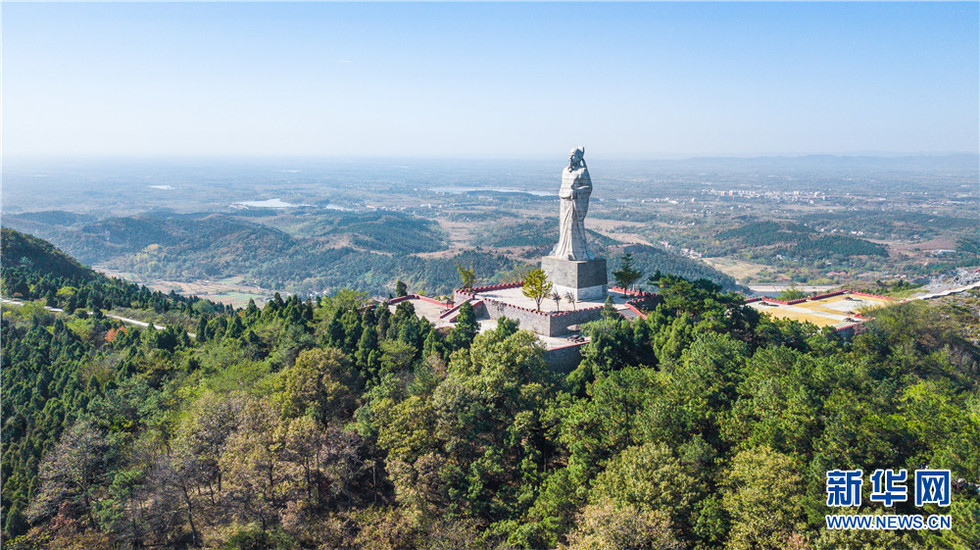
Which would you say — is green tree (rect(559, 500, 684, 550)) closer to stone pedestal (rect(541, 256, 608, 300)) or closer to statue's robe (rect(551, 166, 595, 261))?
stone pedestal (rect(541, 256, 608, 300))

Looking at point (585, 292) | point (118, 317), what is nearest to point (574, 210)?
point (585, 292)

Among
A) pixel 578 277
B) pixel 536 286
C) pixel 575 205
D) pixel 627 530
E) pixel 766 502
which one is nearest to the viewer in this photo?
pixel 627 530

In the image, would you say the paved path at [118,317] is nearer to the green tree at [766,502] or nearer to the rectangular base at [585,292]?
the rectangular base at [585,292]

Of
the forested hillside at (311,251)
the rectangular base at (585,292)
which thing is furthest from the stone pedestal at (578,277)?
the forested hillside at (311,251)

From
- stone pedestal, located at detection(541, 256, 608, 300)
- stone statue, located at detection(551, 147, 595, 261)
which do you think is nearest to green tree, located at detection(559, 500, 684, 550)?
stone pedestal, located at detection(541, 256, 608, 300)

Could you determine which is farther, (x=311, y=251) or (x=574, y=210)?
(x=311, y=251)

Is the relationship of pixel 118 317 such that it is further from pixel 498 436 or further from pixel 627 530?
pixel 627 530

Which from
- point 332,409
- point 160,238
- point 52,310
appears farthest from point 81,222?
point 332,409

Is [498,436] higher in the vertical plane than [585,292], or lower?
lower

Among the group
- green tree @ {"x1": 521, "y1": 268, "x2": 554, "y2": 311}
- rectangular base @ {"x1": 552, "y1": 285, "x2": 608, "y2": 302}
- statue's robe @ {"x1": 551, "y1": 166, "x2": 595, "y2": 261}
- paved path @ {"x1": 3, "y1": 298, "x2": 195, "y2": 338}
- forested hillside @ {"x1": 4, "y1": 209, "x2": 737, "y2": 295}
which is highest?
statue's robe @ {"x1": 551, "y1": 166, "x2": 595, "y2": 261}
